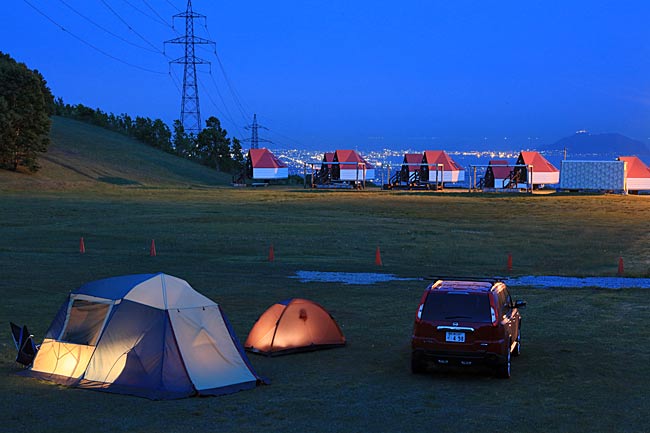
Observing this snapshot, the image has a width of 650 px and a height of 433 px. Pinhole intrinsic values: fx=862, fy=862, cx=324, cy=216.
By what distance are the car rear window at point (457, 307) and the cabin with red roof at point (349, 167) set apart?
93522mm

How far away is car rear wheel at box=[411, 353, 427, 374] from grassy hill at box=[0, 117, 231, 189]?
63.2 metres

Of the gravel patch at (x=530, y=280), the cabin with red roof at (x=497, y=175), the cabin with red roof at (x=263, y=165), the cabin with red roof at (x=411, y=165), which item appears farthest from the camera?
the cabin with red roof at (x=263, y=165)

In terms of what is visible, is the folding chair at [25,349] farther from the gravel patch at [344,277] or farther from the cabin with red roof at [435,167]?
the cabin with red roof at [435,167]

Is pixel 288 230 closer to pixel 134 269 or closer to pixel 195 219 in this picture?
pixel 195 219

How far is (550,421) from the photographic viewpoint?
39.5 ft

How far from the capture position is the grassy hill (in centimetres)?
8156

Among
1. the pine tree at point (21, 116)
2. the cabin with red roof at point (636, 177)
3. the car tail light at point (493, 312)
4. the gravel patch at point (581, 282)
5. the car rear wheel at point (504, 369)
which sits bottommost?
the car rear wheel at point (504, 369)

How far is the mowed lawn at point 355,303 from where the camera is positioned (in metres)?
12.3

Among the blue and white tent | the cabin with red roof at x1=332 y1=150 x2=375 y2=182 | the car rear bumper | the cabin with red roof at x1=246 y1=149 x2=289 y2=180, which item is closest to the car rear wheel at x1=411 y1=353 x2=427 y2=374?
the car rear bumper

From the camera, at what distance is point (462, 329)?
14086mm

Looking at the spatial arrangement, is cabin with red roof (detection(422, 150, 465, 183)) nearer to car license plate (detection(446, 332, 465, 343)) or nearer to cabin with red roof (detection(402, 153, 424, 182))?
cabin with red roof (detection(402, 153, 424, 182))

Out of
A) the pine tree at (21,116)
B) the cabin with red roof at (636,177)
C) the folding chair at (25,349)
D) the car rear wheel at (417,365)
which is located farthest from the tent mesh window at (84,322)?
the cabin with red roof at (636,177)

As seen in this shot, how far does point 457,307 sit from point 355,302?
29.2 ft

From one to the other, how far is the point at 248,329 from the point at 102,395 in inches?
235
